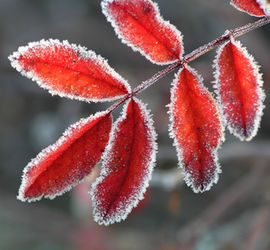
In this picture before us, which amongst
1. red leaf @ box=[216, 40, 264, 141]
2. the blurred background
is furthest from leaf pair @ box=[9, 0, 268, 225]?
the blurred background

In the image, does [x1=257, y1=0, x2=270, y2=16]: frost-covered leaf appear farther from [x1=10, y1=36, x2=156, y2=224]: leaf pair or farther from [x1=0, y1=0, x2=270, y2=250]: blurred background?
[x1=0, y1=0, x2=270, y2=250]: blurred background

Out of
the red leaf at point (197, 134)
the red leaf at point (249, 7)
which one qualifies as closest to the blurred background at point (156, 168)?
the red leaf at point (197, 134)

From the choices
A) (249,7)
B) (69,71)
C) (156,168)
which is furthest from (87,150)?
(156,168)

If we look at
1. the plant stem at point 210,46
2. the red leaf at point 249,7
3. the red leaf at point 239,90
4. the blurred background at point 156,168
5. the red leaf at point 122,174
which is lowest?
the red leaf at point 122,174

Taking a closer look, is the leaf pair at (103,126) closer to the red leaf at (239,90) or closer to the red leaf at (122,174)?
the red leaf at (122,174)

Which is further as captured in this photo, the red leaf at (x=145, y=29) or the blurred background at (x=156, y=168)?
the blurred background at (x=156, y=168)
